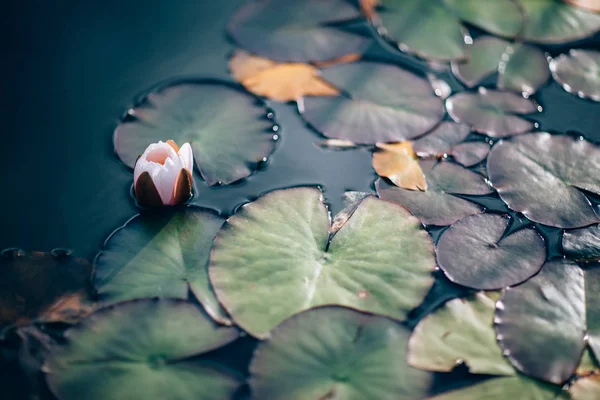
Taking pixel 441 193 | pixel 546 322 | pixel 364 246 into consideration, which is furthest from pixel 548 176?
pixel 364 246

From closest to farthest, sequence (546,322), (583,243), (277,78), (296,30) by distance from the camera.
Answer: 1. (546,322)
2. (583,243)
3. (277,78)
4. (296,30)

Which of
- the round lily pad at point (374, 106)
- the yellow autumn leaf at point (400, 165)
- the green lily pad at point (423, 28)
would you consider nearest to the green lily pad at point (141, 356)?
the yellow autumn leaf at point (400, 165)

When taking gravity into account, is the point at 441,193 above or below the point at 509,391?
above

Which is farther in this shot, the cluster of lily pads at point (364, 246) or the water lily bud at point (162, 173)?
the water lily bud at point (162, 173)

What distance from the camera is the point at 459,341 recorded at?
5.64 feet

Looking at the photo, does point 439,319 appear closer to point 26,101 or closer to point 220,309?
point 220,309

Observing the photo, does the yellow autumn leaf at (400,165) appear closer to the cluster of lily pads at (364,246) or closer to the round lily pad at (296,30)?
the cluster of lily pads at (364,246)

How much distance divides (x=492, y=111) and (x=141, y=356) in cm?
168

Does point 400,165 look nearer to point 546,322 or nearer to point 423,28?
point 546,322

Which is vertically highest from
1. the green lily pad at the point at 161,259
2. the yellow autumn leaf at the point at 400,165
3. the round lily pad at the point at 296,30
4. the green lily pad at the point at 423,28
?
the round lily pad at the point at 296,30

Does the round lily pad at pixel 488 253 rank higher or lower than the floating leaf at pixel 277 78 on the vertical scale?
lower

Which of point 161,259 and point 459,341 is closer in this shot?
point 459,341

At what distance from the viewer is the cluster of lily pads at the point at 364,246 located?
5.41 ft

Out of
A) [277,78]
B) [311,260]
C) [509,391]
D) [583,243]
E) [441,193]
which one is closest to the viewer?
[509,391]
